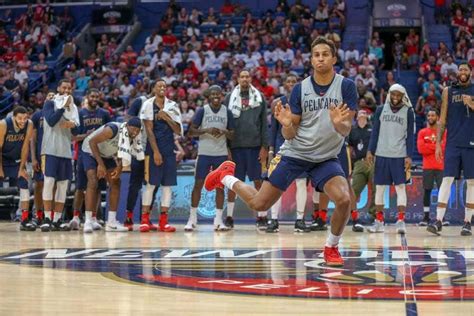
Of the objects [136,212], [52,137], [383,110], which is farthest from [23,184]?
[383,110]

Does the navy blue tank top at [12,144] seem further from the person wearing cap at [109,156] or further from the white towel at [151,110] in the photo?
the white towel at [151,110]

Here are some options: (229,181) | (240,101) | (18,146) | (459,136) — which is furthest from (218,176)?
(18,146)

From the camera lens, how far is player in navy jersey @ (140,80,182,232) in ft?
42.3

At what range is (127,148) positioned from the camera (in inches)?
500

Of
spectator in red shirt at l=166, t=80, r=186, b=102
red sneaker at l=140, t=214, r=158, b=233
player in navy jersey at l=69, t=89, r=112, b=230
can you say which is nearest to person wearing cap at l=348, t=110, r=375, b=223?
red sneaker at l=140, t=214, r=158, b=233

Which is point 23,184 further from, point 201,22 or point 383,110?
point 201,22

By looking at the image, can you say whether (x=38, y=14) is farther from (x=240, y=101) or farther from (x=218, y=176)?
(x=218, y=176)

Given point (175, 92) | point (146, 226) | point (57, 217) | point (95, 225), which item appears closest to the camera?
point (146, 226)

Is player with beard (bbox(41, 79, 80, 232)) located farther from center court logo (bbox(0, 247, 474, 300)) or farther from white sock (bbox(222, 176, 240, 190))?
white sock (bbox(222, 176, 240, 190))

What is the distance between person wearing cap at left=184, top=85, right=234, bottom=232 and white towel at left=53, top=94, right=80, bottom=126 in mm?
1596

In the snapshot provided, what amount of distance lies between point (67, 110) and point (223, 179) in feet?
16.4

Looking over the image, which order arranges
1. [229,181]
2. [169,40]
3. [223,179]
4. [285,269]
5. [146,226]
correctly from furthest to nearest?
[169,40], [146,226], [223,179], [229,181], [285,269]

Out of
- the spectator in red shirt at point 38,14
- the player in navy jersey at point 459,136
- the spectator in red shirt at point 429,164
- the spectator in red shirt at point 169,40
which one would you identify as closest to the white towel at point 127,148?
the player in navy jersey at point 459,136

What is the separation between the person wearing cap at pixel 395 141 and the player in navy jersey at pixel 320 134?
15.9 ft
